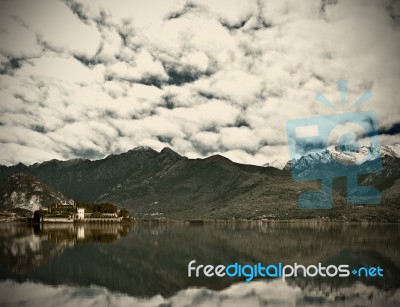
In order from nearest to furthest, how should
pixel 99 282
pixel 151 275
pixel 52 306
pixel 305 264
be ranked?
pixel 52 306 → pixel 99 282 → pixel 151 275 → pixel 305 264

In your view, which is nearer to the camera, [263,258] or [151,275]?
[151,275]

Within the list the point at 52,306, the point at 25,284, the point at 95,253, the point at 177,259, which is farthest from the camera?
the point at 95,253

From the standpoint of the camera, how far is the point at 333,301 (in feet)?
156

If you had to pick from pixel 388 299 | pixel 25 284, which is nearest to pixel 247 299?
pixel 388 299

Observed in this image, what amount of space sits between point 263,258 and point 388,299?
3733 cm

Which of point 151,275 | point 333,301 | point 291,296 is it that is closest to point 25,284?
point 151,275

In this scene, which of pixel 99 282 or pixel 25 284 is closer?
pixel 25 284

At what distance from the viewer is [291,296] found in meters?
49.8

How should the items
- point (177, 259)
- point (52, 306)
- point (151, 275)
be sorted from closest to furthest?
point (52, 306) < point (151, 275) < point (177, 259)

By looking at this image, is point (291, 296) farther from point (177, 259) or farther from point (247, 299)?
point (177, 259)

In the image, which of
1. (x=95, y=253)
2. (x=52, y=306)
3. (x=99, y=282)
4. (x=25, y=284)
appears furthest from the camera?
(x=95, y=253)

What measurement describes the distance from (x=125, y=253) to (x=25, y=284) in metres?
39.0

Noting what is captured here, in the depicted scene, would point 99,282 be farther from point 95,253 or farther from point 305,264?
point 305,264

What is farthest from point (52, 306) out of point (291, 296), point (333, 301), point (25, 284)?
point (333, 301)
